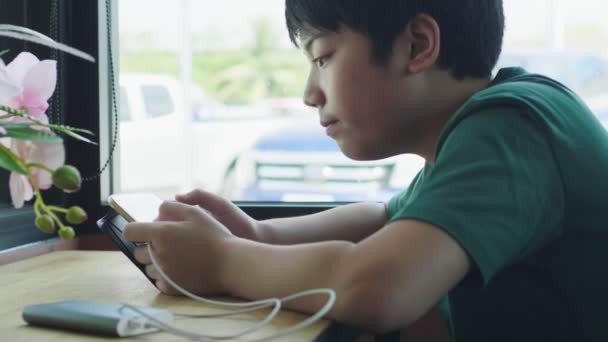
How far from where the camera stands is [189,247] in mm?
795

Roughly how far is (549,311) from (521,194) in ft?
0.62

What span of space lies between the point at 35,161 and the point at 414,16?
534 millimetres

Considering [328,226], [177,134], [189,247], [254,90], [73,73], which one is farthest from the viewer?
[254,90]

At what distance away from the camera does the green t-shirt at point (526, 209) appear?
0.67m

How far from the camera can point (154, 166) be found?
3861mm

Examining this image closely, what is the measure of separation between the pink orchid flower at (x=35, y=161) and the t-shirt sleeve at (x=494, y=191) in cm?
32

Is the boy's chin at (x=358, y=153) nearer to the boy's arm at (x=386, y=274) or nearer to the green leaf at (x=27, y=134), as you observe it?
the boy's arm at (x=386, y=274)

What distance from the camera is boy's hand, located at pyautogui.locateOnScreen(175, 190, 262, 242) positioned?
995 mm

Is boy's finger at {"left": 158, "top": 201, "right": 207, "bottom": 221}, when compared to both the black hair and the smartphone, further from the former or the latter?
the black hair

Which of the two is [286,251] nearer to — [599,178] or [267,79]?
[599,178]

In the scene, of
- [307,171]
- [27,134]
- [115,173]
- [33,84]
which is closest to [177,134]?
[307,171]

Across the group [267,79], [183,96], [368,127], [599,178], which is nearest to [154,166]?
[183,96]

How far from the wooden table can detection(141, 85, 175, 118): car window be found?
2.54m

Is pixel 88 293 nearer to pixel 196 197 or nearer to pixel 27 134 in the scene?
pixel 196 197
